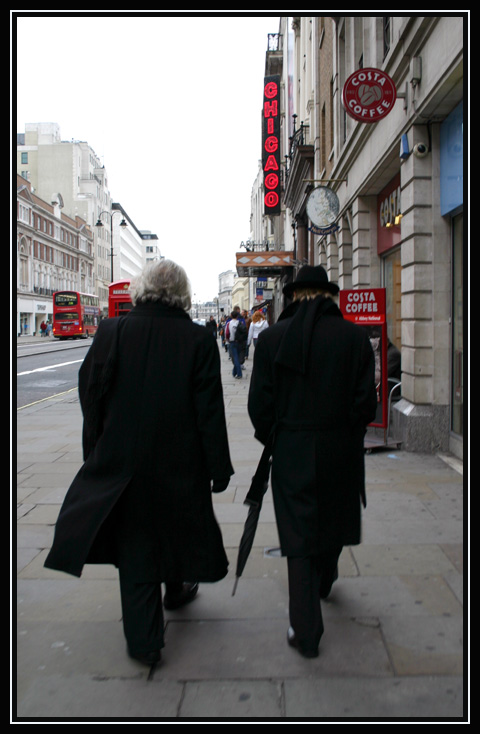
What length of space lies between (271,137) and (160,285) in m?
29.5

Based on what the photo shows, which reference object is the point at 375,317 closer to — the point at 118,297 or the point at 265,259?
the point at 265,259

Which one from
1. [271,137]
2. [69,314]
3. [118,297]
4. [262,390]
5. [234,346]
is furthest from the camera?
[69,314]

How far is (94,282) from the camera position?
104 metres

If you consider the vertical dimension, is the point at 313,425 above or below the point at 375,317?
below

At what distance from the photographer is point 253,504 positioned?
128 inches

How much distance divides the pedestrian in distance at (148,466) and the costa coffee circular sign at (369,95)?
6.18 m

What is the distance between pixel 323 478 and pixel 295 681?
90cm

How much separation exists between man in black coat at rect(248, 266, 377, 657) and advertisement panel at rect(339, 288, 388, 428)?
4.68 m

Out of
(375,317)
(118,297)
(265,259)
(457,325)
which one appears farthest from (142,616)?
(118,297)

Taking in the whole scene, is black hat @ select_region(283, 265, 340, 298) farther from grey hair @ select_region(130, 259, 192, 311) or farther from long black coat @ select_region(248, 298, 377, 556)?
grey hair @ select_region(130, 259, 192, 311)

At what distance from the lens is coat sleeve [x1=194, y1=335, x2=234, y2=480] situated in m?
2.96

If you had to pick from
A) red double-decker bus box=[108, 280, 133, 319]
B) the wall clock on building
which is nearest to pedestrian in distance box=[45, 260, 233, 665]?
the wall clock on building

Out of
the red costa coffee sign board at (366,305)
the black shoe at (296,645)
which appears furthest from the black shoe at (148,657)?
the red costa coffee sign board at (366,305)

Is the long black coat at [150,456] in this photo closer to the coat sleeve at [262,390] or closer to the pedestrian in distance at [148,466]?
the pedestrian in distance at [148,466]
